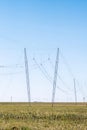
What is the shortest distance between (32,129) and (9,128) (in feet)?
6.44

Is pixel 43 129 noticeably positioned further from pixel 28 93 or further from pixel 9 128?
pixel 28 93

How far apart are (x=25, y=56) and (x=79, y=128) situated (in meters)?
62.5

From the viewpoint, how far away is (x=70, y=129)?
3198 cm

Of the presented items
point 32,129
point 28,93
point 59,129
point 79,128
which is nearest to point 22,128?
point 32,129

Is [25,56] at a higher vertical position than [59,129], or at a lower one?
higher

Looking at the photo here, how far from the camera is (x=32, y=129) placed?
3152cm

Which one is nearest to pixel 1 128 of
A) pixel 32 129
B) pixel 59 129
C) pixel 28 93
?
pixel 32 129

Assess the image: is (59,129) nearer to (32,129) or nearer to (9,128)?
(32,129)

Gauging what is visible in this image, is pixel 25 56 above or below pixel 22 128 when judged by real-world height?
above

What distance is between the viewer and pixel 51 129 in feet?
104

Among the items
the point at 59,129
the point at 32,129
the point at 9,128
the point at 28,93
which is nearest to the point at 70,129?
the point at 59,129

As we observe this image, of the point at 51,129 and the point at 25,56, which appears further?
the point at 25,56

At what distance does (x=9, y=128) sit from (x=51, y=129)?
3.60 meters

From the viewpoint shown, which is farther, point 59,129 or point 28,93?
point 28,93
